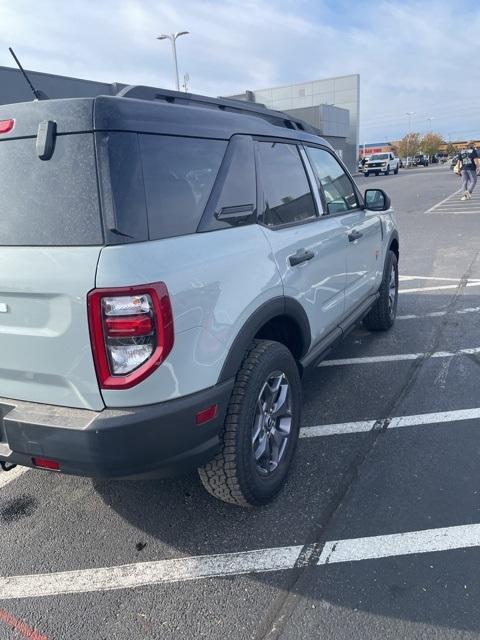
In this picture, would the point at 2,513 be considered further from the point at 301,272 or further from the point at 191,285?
the point at 301,272

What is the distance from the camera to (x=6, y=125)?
219 centimetres

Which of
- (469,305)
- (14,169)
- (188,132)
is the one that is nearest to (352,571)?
(188,132)

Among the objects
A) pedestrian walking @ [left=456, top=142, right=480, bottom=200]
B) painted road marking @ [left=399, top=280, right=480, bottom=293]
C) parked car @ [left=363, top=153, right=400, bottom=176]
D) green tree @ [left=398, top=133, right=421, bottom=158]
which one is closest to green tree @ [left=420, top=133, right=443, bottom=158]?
green tree @ [left=398, top=133, right=421, bottom=158]

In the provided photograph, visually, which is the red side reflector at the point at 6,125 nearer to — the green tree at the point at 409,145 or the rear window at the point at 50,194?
the rear window at the point at 50,194

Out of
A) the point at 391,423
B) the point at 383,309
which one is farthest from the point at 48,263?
the point at 383,309

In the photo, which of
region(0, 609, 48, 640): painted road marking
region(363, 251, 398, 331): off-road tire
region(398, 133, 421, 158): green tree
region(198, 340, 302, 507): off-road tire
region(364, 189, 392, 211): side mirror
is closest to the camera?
region(0, 609, 48, 640): painted road marking

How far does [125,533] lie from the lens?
8.75 ft

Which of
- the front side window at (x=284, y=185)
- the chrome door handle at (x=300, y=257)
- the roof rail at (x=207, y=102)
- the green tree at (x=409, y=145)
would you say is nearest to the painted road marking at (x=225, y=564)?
the chrome door handle at (x=300, y=257)

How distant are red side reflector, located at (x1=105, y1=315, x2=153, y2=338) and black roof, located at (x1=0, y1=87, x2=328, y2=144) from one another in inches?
29.2

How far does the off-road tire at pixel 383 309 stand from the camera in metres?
5.22

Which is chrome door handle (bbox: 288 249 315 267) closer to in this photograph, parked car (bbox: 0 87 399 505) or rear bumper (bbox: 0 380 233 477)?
parked car (bbox: 0 87 399 505)

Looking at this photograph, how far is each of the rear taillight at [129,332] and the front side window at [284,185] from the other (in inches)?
42.4

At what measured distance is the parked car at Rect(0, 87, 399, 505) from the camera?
6.54 ft

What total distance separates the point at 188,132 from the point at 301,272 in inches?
41.6
